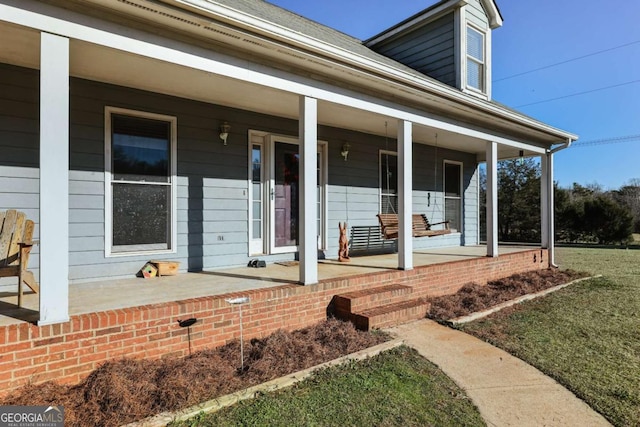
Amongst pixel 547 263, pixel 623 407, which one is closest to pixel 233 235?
pixel 623 407

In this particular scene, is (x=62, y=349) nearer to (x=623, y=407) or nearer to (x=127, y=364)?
(x=127, y=364)

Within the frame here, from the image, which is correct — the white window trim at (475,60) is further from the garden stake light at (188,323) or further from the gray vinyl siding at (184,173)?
the garden stake light at (188,323)

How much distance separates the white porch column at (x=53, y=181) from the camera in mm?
2662

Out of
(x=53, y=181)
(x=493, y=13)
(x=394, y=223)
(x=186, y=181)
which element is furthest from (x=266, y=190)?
(x=493, y=13)

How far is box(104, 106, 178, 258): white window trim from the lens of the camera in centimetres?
445

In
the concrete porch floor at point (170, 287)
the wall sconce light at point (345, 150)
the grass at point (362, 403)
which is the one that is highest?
the wall sconce light at point (345, 150)

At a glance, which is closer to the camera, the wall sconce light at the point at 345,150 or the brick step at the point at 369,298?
the brick step at the point at 369,298

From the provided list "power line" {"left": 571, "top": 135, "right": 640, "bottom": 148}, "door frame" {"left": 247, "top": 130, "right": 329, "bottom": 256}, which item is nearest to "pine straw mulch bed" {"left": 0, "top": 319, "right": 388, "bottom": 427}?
"door frame" {"left": 247, "top": 130, "right": 329, "bottom": 256}

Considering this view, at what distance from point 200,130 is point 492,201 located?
5.28m

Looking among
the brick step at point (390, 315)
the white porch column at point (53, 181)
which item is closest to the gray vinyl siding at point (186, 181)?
the white porch column at point (53, 181)

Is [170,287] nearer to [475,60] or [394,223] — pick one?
[394,223]

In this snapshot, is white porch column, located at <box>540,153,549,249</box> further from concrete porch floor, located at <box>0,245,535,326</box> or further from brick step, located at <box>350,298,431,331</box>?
brick step, located at <box>350,298,431,331</box>

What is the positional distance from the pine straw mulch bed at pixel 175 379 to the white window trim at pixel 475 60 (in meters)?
5.97

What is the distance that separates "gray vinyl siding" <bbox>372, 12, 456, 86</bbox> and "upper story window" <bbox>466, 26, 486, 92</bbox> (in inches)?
17.2
